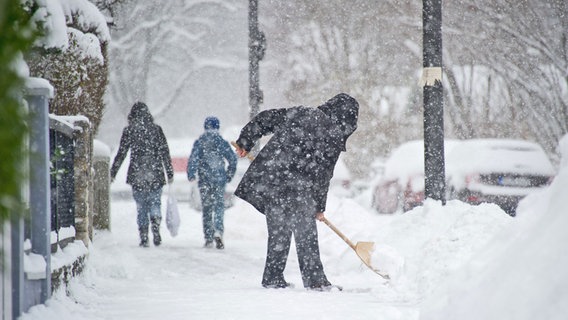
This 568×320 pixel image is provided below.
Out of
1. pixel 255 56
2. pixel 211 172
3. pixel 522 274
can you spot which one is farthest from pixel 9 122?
pixel 255 56

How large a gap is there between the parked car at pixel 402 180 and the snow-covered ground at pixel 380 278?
3.88 metres

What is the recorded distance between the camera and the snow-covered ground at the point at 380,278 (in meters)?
3.53

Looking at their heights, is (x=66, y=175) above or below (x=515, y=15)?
below

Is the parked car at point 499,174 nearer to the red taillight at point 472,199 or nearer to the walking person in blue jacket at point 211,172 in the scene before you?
the red taillight at point 472,199

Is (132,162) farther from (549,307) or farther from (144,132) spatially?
(549,307)

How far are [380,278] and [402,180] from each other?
9.97 metres

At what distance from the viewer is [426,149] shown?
947 centimetres

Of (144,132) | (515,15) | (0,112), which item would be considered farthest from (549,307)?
(515,15)

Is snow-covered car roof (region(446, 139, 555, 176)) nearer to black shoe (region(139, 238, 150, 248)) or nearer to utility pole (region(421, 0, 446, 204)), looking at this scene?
black shoe (region(139, 238, 150, 248))

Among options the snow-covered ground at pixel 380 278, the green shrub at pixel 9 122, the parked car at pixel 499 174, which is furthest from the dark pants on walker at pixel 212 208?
the green shrub at pixel 9 122

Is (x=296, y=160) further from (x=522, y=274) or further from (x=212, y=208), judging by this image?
(x=212, y=208)

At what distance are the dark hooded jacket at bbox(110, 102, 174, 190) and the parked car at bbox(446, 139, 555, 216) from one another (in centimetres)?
454

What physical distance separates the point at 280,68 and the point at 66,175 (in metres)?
28.2

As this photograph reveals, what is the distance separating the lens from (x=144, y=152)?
12680mm
